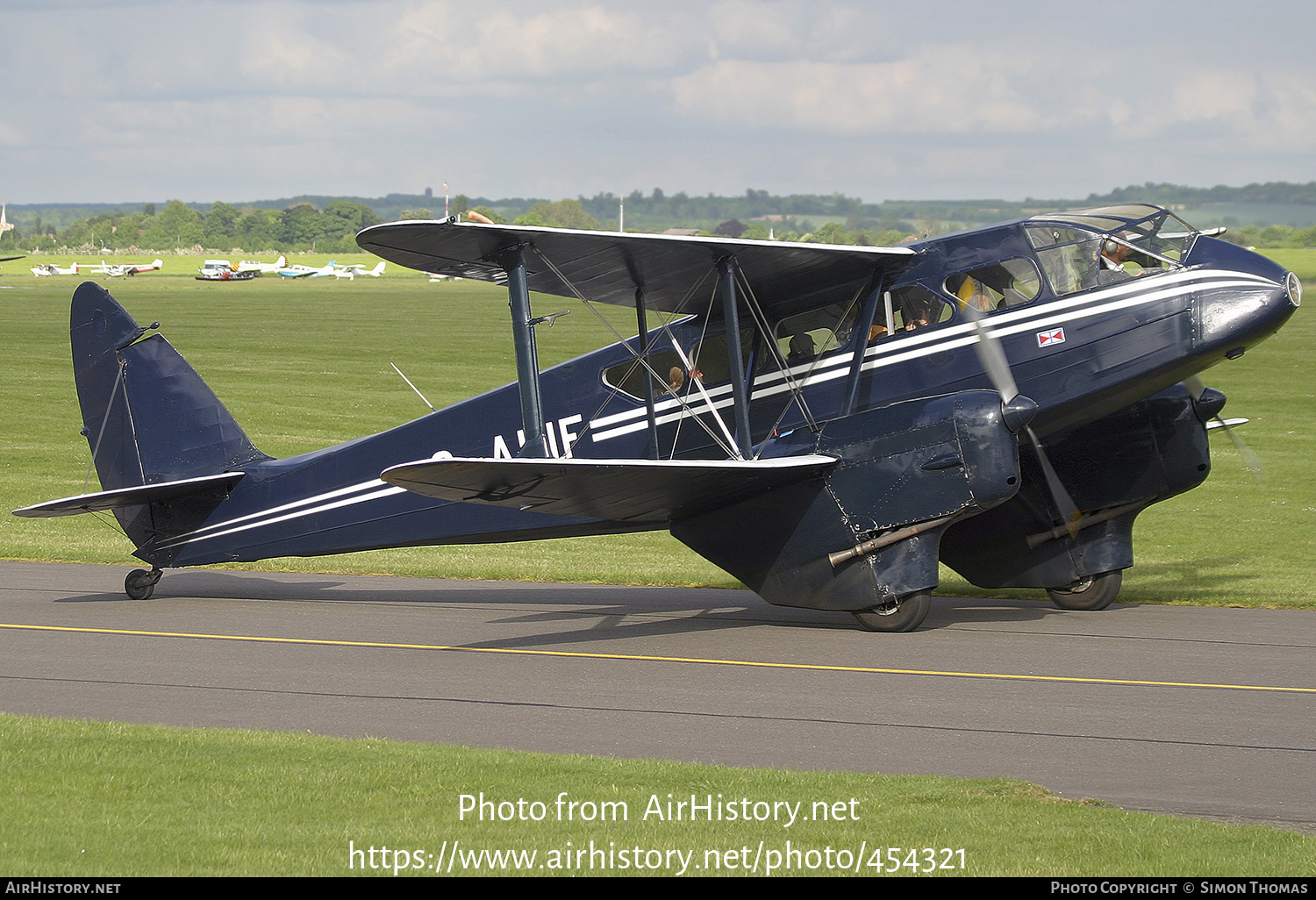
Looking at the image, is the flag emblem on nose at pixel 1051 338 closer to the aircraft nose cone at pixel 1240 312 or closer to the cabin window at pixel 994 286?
the cabin window at pixel 994 286

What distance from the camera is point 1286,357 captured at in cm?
4459

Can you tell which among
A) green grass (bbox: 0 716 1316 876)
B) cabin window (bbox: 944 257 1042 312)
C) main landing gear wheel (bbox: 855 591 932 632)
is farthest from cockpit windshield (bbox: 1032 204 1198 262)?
green grass (bbox: 0 716 1316 876)

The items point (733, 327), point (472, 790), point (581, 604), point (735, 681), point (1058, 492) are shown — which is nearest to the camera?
point (472, 790)

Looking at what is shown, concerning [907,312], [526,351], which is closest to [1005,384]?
[907,312]

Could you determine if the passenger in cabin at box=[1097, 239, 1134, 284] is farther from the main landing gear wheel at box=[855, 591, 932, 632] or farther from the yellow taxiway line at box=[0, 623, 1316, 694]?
the yellow taxiway line at box=[0, 623, 1316, 694]

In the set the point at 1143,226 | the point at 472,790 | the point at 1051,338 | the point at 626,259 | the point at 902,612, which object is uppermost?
the point at 1143,226

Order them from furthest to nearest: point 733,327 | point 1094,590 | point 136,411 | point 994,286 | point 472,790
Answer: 1. point 136,411
2. point 1094,590
3. point 994,286
4. point 733,327
5. point 472,790

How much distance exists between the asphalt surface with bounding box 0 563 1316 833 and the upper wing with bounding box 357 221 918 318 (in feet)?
10.5

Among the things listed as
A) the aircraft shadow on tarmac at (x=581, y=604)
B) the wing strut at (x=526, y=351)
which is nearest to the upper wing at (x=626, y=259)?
the wing strut at (x=526, y=351)

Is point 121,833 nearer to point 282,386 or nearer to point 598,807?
point 598,807

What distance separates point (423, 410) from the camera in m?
33.9

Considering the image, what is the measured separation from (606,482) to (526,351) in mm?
1454

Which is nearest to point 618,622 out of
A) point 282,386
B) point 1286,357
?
point 282,386

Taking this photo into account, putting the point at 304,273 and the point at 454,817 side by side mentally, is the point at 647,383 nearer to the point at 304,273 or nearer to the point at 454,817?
the point at 454,817
